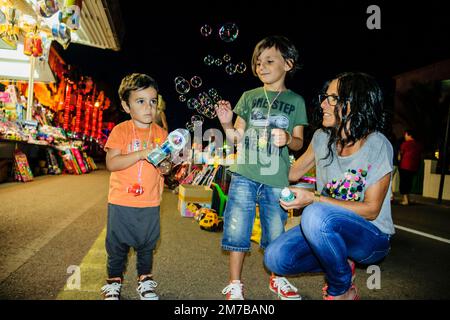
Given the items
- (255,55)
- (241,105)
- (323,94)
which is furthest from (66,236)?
(323,94)

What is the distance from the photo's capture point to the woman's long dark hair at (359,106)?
2188 millimetres

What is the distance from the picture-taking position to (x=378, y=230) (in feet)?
7.13

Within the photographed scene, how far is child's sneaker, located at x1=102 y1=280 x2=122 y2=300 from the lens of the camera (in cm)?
236

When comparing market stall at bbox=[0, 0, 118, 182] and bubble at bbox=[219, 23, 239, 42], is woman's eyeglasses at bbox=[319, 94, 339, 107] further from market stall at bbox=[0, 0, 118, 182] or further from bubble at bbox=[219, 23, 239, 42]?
market stall at bbox=[0, 0, 118, 182]

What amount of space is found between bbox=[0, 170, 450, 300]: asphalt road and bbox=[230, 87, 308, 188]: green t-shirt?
969 mm

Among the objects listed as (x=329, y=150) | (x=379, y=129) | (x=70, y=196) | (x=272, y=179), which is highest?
(x=379, y=129)

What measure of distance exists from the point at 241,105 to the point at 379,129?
43.9 inches

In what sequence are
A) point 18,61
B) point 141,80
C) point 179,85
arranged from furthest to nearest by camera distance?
point 18,61 → point 179,85 → point 141,80

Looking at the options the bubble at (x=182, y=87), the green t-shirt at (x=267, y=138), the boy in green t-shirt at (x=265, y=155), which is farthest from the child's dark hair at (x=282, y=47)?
the bubble at (x=182, y=87)

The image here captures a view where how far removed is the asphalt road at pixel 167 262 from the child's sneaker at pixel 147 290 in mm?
93

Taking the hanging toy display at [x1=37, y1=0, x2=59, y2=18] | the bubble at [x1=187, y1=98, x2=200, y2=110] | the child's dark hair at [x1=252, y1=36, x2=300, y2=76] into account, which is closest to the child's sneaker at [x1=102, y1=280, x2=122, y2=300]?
the child's dark hair at [x1=252, y1=36, x2=300, y2=76]

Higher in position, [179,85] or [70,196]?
[179,85]

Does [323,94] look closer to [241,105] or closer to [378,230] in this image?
[241,105]
